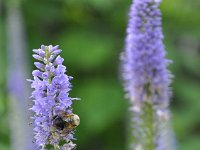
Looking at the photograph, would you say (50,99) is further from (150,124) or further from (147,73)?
(150,124)

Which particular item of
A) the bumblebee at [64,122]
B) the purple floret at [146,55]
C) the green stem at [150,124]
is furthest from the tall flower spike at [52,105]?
the green stem at [150,124]

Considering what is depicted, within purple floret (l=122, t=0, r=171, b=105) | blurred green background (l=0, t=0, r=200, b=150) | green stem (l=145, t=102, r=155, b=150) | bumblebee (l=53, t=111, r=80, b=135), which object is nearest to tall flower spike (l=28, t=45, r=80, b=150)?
bumblebee (l=53, t=111, r=80, b=135)

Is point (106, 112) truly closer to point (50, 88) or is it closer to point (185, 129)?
point (185, 129)

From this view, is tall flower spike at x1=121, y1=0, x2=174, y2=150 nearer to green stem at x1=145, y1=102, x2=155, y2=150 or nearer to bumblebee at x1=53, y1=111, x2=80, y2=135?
green stem at x1=145, y1=102, x2=155, y2=150

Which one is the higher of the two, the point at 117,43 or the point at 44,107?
the point at 117,43

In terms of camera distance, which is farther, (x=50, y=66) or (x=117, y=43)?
(x=117, y=43)

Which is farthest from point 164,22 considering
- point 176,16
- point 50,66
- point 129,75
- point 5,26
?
point 50,66

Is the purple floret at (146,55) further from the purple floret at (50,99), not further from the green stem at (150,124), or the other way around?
the purple floret at (50,99)

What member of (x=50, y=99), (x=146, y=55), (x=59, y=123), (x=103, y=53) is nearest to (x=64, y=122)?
(x=59, y=123)
